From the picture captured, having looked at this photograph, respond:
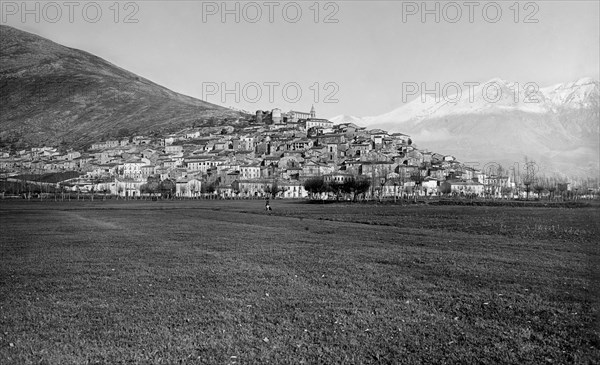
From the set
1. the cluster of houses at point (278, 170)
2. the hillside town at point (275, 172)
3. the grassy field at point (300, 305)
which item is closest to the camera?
the grassy field at point (300, 305)

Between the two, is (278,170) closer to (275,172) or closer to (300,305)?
(275,172)

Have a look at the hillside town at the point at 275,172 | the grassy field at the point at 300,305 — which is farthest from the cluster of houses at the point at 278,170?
the grassy field at the point at 300,305

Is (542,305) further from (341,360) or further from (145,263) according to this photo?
(145,263)

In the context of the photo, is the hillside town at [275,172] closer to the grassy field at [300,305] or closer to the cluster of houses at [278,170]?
the cluster of houses at [278,170]

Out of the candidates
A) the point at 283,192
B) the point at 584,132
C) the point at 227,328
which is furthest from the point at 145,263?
the point at 283,192

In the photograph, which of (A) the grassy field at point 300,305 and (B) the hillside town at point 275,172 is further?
(B) the hillside town at point 275,172

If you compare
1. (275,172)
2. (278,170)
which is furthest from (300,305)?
(278,170)

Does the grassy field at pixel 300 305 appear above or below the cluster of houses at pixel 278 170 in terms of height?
below

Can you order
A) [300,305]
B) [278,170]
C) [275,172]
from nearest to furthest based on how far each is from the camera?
[300,305]
[275,172]
[278,170]

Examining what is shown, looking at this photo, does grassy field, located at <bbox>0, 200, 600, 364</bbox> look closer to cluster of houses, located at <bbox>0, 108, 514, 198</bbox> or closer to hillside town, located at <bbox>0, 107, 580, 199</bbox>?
cluster of houses, located at <bbox>0, 108, 514, 198</bbox>
